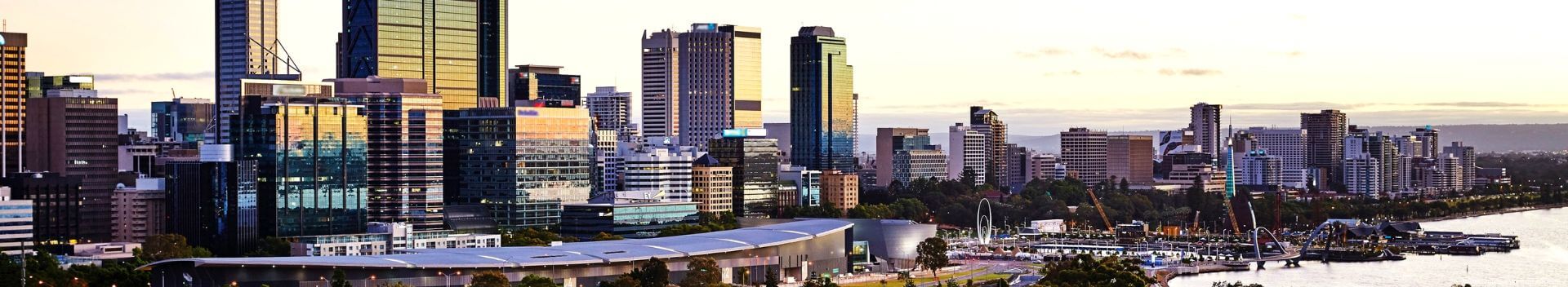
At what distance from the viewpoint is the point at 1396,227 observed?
104m

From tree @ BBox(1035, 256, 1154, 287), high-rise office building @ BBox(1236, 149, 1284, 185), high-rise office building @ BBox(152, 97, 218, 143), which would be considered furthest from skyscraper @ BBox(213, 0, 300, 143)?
high-rise office building @ BBox(1236, 149, 1284, 185)

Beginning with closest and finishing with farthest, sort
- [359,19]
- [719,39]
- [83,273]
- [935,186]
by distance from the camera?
[83,273] → [359,19] → [935,186] → [719,39]

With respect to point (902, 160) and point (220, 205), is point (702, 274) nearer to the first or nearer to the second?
point (220, 205)

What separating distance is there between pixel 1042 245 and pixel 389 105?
107 ft

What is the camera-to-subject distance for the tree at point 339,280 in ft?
164

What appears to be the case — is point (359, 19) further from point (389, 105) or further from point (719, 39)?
point (719, 39)

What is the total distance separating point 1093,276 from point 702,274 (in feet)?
36.3

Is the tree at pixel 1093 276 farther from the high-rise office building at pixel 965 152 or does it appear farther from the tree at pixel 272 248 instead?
the high-rise office building at pixel 965 152

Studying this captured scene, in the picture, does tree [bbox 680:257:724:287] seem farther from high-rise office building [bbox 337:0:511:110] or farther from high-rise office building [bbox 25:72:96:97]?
high-rise office building [bbox 25:72:96:97]

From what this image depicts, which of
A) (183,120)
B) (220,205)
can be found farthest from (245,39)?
(220,205)

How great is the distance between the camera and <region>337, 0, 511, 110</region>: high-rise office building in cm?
9275

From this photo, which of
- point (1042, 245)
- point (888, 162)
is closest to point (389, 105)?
point (1042, 245)

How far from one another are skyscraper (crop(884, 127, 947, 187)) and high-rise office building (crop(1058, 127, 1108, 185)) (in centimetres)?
1625

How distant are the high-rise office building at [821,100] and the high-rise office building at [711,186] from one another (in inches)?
1536
